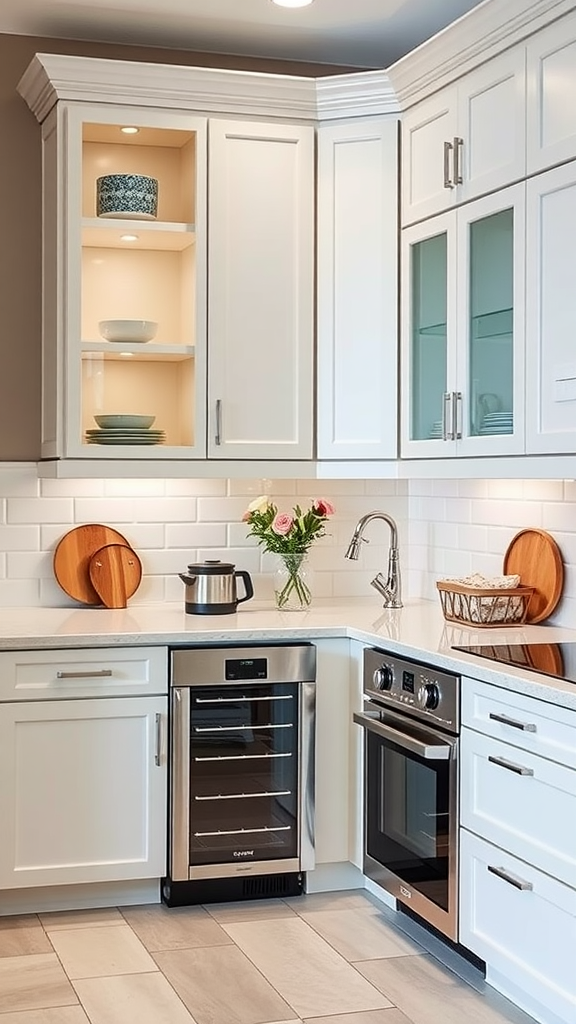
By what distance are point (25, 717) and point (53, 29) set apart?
229cm

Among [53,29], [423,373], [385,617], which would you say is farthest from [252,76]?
[385,617]

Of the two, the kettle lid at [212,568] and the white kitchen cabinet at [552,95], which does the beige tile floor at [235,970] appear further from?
the white kitchen cabinet at [552,95]

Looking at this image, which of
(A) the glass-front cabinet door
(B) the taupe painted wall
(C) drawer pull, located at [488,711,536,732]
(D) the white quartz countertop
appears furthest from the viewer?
(B) the taupe painted wall

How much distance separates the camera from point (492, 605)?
373cm

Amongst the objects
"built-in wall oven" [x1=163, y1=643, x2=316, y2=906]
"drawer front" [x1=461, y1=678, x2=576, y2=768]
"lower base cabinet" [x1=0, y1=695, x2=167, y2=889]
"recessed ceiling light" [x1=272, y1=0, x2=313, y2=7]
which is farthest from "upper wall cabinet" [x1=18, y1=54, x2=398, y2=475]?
"drawer front" [x1=461, y1=678, x2=576, y2=768]

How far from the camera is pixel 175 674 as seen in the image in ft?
12.3

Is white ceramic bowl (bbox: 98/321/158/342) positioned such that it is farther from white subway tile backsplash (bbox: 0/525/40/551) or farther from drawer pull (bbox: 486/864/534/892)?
drawer pull (bbox: 486/864/534/892)

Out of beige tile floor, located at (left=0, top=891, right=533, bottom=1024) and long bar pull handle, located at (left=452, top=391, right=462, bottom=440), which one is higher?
long bar pull handle, located at (left=452, top=391, right=462, bottom=440)

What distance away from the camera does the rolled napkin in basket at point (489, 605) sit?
12.2 feet

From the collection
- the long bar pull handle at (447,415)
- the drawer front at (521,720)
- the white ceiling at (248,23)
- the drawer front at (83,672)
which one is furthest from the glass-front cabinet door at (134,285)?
the drawer front at (521,720)

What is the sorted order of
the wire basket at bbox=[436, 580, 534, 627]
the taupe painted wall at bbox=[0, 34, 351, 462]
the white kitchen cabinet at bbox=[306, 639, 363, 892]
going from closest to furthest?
the wire basket at bbox=[436, 580, 534, 627] → the white kitchen cabinet at bbox=[306, 639, 363, 892] → the taupe painted wall at bbox=[0, 34, 351, 462]

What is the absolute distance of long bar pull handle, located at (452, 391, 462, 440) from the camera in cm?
368

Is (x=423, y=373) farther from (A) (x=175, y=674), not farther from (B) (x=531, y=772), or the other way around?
(B) (x=531, y=772)

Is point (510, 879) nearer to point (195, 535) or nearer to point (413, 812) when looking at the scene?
point (413, 812)
